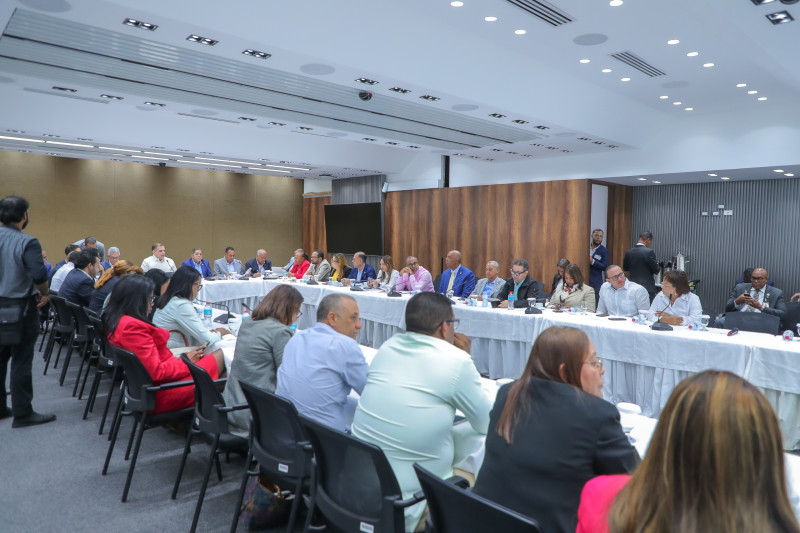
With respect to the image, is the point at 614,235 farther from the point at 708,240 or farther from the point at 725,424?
the point at 725,424

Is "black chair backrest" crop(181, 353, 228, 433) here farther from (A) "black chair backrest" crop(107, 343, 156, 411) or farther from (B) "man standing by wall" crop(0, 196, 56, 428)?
(B) "man standing by wall" crop(0, 196, 56, 428)

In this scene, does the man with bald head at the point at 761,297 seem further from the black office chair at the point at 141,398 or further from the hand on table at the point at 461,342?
the black office chair at the point at 141,398

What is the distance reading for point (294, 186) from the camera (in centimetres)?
1596

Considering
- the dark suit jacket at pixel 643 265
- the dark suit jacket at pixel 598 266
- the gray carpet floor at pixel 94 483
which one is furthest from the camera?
the dark suit jacket at pixel 598 266

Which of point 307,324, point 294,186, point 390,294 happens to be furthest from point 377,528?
point 294,186

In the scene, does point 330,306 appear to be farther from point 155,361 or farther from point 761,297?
point 761,297

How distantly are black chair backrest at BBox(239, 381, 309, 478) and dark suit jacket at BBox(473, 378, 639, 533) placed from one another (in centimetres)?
104

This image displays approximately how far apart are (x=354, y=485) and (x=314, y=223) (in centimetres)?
1397

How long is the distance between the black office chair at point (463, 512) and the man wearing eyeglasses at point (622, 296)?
4814 mm

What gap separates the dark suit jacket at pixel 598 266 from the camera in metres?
9.86

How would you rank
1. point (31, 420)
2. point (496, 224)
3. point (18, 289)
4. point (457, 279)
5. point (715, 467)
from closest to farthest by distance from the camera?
point (715, 467) < point (18, 289) < point (31, 420) < point (457, 279) < point (496, 224)

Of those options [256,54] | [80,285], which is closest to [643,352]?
[256,54]

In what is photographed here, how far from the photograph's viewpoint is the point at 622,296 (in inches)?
241

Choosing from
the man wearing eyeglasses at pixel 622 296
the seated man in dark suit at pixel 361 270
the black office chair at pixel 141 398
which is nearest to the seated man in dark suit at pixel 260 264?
the seated man in dark suit at pixel 361 270
